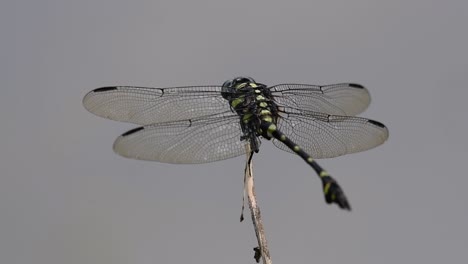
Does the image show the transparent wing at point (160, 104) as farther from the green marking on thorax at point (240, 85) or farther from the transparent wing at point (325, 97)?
the transparent wing at point (325, 97)

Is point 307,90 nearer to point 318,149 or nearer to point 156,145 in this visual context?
point 318,149

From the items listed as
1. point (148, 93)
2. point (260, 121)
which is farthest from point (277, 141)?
point (148, 93)

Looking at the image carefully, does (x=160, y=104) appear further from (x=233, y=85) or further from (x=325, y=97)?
(x=325, y=97)

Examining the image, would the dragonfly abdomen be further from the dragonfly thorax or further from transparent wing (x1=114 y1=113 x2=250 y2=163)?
transparent wing (x1=114 y1=113 x2=250 y2=163)

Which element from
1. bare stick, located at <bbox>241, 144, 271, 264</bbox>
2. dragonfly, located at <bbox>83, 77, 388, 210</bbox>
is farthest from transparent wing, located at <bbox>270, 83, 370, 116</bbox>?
bare stick, located at <bbox>241, 144, 271, 264</bbox>

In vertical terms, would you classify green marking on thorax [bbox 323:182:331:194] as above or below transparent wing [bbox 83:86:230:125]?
below

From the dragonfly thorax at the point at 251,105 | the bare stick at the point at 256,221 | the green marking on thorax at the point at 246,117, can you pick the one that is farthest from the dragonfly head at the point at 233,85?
the bare stick at the point at 256,221
